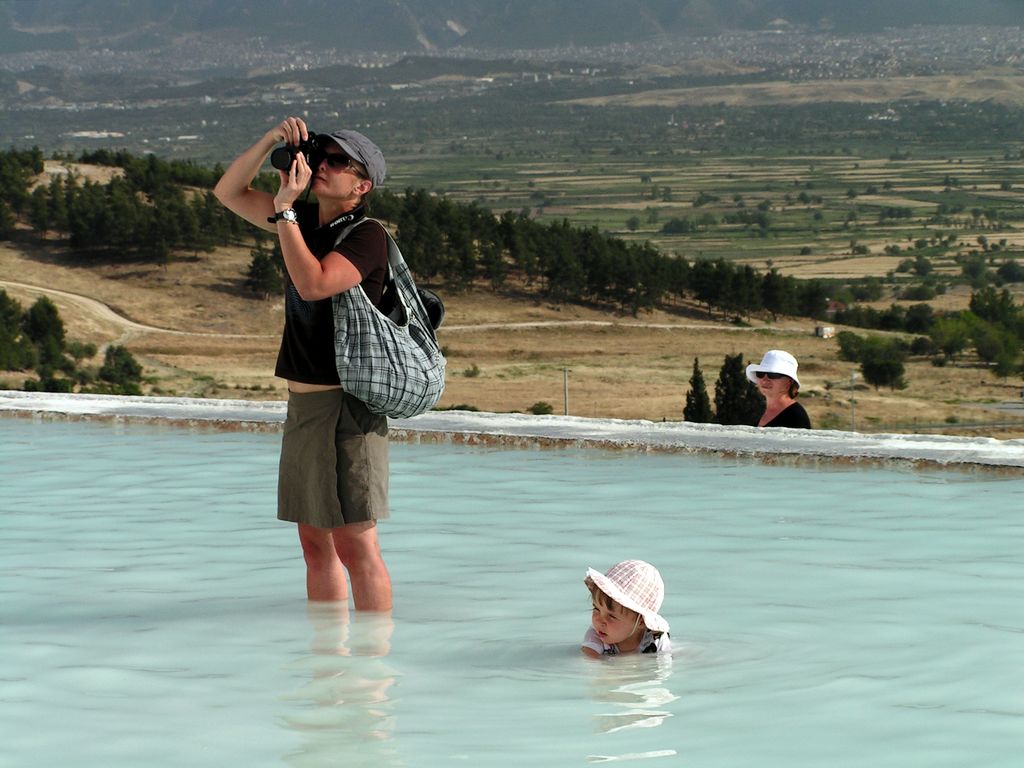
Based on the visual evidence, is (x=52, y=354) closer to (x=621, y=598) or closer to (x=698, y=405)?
(x=698, y=405)

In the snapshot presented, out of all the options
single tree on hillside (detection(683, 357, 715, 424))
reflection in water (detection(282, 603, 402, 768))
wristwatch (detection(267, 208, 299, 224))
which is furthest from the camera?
single tree on hillside (detection(683, 357, 715, 424))

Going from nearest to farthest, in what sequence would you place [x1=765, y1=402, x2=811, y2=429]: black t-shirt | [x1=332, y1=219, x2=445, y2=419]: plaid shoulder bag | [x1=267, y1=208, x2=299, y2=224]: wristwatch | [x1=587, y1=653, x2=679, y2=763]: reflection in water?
1. [x1=587, y1=653, x2=679, y2=763]: reflection in water
2. [x1=267, y1=208, x2=299, y2=224]: wristwatch
3. [x1=332, y1=219, x2=445, y2=419]: plaid shoulder bag
4. [x1=765, y1=402, x2=811, y2=429]: black t-shirt

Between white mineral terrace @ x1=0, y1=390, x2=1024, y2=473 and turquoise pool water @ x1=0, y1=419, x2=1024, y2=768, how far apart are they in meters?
0.11

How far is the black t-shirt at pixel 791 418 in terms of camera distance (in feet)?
22.0

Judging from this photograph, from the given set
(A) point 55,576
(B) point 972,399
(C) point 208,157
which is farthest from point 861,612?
(C) point 208,157

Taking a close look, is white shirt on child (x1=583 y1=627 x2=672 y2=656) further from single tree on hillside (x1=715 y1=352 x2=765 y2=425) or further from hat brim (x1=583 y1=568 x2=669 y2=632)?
single tree on hillside (x1=715 y1=352 x2=765 y2=425)

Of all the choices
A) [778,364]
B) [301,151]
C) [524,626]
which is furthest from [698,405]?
[301,151]

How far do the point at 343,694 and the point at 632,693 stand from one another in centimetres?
69

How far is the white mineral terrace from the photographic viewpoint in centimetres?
785

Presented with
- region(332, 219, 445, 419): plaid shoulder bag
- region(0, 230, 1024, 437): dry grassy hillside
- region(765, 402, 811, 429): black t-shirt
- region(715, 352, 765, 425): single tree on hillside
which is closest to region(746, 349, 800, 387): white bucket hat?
region(765, 402, 811, 429): black t-shirt

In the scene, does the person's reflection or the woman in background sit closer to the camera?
the person's reflection

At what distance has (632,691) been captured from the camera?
4117mm

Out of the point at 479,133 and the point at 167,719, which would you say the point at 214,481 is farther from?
the point at 479,133

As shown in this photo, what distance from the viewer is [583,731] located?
3.77 metres
